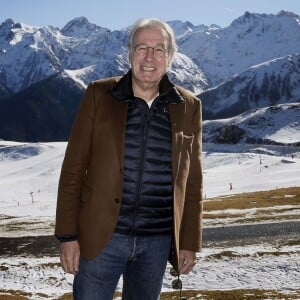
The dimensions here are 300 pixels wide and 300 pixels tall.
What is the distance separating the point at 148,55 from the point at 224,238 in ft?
127

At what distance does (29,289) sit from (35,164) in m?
105

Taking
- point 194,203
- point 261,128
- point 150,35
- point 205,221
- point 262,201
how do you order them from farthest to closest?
point 261,128
point 262,201
point 205,221
point 194,203
point 150,35

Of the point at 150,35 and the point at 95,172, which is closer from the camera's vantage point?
the point at 95,172

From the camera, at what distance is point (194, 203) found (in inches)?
278

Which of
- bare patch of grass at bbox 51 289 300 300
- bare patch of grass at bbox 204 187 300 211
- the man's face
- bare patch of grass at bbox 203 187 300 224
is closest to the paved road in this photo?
bare patch of grass at bbox 203 187 300 224

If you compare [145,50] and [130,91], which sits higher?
[145,50]

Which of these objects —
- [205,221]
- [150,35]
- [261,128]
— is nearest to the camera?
[150,35]

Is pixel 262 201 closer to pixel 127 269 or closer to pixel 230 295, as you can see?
pixel 230 295

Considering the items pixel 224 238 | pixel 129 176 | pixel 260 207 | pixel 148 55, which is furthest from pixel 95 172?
pixel 260 207

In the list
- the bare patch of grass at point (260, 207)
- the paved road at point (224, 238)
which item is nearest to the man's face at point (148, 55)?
the paved road at point (224, 238)

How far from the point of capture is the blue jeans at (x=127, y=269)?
6383 mm

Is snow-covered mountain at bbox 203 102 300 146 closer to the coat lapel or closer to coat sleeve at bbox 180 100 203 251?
coat sleeve at bbox 180 100 203 251

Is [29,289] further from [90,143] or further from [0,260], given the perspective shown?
[90,143]

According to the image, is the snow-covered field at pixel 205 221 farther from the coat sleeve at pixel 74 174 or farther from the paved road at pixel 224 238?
the coat sleeve at pixel 74 174
